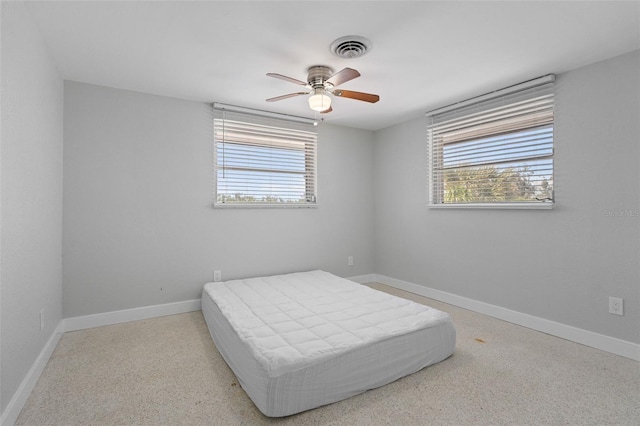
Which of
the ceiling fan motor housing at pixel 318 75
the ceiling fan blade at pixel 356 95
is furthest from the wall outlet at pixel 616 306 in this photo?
the ceiling fan motor housing at pixel 318 75

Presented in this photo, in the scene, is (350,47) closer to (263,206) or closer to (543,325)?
(263,206)

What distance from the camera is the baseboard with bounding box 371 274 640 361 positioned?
2377 millimetres

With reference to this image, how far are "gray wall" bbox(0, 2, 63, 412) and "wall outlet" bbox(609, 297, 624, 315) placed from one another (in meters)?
3.93

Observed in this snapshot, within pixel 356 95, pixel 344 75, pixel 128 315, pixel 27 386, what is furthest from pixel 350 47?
pixel 128 315

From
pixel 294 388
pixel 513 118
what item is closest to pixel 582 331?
pixel 513 118

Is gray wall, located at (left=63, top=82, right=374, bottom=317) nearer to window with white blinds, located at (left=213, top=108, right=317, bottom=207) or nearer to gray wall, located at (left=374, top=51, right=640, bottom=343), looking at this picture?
window with white blinds, located at (left=213, top=108, right=317, bottom=207)

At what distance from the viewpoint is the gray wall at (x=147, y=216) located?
2.95 meters

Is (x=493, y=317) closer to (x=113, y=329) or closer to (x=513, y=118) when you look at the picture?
(x=513, y=118)

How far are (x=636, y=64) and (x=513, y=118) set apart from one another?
2.94ft

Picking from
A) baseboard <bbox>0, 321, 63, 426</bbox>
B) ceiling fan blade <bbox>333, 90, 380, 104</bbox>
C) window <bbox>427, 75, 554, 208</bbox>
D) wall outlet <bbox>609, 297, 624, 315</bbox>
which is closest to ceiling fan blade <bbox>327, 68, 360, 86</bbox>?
ceiling fan blade <bbox>333, 90, 380, 104</bbox>

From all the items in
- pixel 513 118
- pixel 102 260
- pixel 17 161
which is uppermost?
pixel 513 118

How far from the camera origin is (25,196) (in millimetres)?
1871

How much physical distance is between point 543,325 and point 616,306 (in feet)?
1.88

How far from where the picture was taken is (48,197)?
242 centimetres
